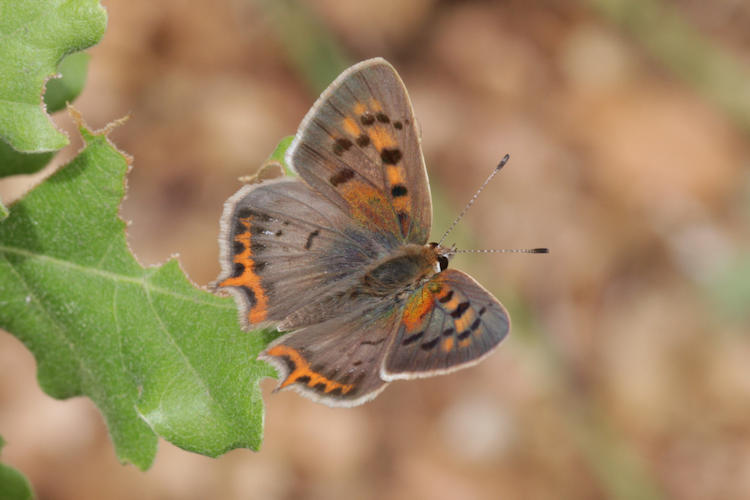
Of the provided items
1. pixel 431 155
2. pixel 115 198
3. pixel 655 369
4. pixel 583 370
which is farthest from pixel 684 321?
pixel 115 198

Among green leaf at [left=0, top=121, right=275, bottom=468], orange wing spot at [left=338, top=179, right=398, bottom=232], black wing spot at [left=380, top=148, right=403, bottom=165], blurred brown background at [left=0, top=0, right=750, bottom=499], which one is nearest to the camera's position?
green leaf at [left=0, top=121, right=275, bottom=468]

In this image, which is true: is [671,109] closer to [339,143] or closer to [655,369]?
[655,369]

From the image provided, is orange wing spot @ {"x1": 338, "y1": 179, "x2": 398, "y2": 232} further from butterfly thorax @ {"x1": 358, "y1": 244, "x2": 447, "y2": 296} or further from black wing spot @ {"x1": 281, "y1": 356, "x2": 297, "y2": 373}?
black wing spot @ {"x1": 281, "y1": 356, "x2": 297, "y2": 373}

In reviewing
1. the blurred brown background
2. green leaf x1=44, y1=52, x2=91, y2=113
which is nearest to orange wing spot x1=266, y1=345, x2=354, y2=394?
green leaf x1=44, y1=52, x2=91, y2=113

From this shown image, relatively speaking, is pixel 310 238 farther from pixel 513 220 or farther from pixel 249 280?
pixel 513 220

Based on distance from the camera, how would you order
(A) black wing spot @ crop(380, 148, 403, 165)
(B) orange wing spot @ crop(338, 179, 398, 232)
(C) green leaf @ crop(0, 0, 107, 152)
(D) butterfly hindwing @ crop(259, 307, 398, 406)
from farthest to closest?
(B) orange wing spot @ crop(338, 179, 398, 232)
(A) black wing spot @ crop(380, 148, 403, 165)
(D) butterfly hindwing @ crop(259, 307, 398, 406)
(C) green leaf @ crop(0, 0, 107, 152)

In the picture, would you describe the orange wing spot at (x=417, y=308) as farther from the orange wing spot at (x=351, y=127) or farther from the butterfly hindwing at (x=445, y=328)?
the orange wing spot at (x=351, y=127)
